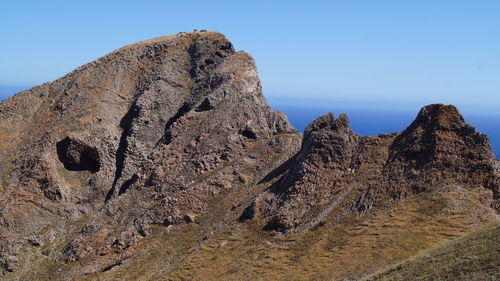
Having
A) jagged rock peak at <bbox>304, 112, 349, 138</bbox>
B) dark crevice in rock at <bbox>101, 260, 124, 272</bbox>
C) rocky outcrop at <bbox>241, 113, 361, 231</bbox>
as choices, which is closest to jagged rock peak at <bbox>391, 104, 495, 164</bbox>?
rocky outcrop at <bbox>241, 113, 361, 231</bbox>

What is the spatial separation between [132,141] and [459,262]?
6168 centimetres

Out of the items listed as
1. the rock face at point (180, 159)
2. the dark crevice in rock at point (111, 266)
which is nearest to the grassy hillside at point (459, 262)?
the rock face at point (180, 159)

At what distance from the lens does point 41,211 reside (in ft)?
234

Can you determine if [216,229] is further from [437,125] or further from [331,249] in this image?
[437,125]

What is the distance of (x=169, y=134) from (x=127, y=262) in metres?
25.6

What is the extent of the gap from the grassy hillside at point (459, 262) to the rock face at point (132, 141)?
106 ft

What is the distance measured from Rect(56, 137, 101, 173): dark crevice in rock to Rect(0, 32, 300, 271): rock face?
16 cm

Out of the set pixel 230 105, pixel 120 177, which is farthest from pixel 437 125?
pixel 120 177

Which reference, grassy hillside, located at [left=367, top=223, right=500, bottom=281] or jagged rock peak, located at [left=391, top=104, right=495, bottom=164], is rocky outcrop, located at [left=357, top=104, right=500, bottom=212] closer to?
jagged rock peak, located at [left=391, top=104, right=495, bottom=164]

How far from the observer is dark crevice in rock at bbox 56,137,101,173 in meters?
78.8

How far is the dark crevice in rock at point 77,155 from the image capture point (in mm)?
78750

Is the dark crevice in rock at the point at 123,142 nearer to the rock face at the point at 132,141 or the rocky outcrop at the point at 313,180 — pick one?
the rock face at the point at 132,141

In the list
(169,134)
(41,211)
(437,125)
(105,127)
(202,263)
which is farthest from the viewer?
(105,127)

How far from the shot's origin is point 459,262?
33.5 meters
